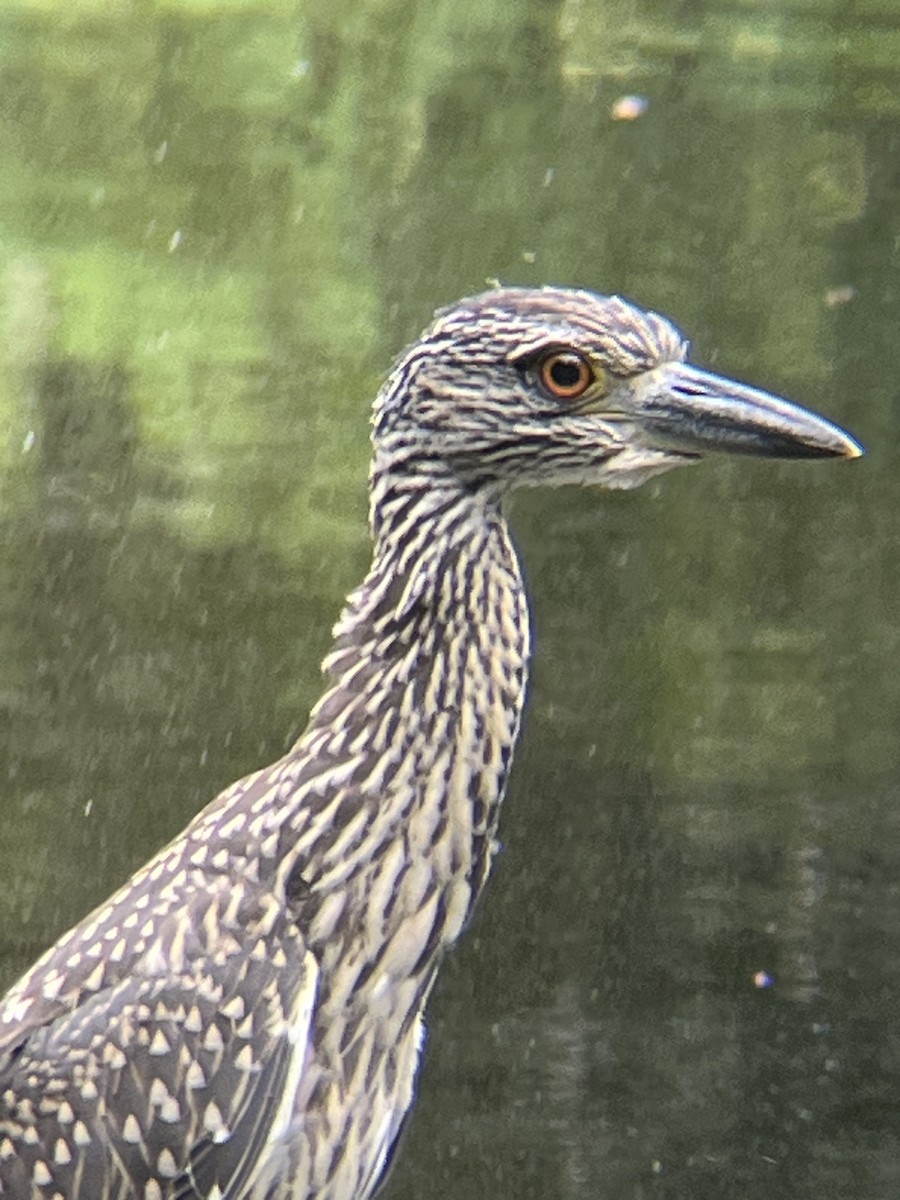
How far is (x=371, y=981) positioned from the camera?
2.95 m

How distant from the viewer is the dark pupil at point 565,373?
9.32 ft

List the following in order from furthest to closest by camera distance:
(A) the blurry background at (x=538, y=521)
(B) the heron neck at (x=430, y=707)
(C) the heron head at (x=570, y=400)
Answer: (A) the blurry background at (x=538, y=521), (B) the heron neck at (x=430, y=707), (C) the heron head at (x=570, y=400)

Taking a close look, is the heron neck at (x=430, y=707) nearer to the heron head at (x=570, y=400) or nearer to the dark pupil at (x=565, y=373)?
the heron head at (x=570, y=400)

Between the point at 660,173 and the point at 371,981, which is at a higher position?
the point at 660,173

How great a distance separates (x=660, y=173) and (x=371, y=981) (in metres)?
2.95

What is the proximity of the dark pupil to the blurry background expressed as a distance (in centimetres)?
248

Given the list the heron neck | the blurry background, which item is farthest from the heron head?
the blurry background

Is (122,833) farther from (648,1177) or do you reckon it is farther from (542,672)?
(648,1177)

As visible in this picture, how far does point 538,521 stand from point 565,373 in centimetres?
247

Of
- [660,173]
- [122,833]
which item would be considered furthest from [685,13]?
[122,833]

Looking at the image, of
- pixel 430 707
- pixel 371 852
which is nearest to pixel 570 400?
pixel 430 707

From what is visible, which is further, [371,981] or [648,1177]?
[648,1177]

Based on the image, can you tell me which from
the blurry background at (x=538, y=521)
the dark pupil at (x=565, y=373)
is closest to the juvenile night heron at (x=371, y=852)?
the dark pupil at (x=565, y=373)

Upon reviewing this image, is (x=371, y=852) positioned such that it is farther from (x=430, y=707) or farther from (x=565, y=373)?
(x=565, y=373)
